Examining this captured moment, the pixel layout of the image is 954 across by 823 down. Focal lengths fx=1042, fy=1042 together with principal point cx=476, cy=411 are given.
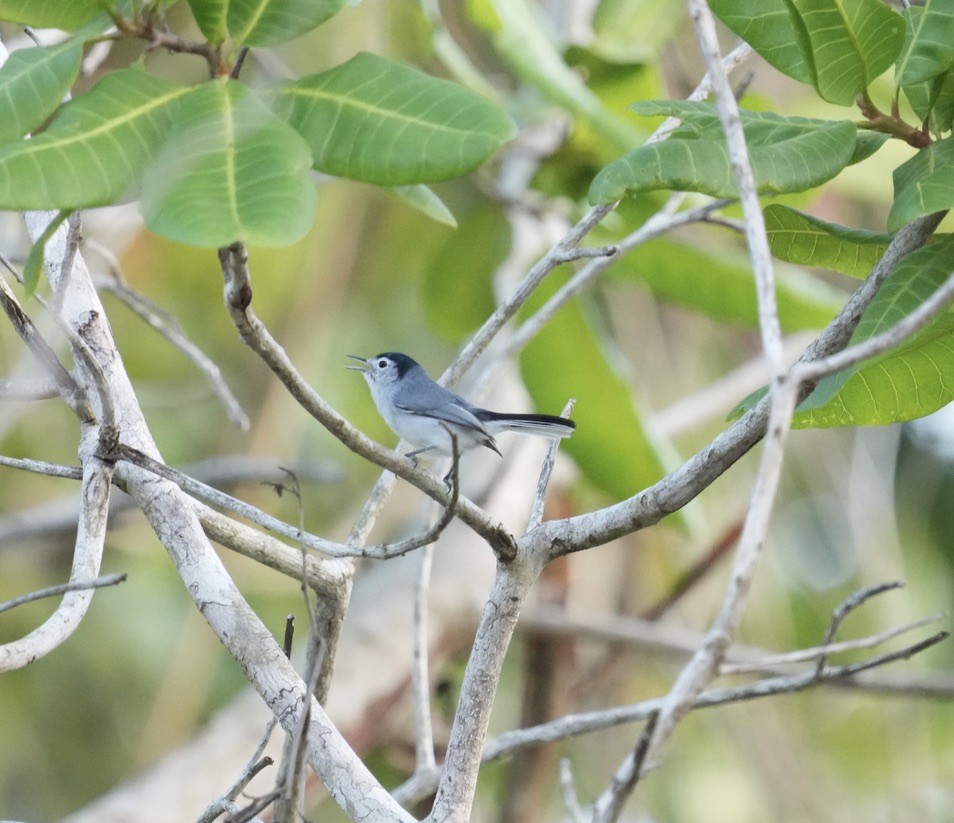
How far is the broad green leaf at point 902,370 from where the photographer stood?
1325 millimetres

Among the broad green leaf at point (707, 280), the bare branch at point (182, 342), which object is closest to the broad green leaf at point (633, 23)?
the broad green leaf at point (707, 280)

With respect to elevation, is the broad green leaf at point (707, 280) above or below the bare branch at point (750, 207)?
below

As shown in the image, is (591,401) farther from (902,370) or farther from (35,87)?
(35,87)

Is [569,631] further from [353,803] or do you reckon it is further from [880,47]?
[880,47]

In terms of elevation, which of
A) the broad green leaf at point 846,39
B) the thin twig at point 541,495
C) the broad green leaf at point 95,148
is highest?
the broad green leaf at point 95,148

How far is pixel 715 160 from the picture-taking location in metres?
1.34

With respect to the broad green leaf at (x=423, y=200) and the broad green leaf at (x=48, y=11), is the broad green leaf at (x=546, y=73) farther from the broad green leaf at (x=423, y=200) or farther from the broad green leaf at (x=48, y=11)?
the broad green leaf at (x=48, y=11)

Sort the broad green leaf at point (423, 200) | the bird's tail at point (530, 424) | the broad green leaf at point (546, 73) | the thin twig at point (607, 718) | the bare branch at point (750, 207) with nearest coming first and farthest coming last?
the bare branch at point (750, 207) < the broad green leaf at point (423, 200) < the thin twig at point (607, 718) < the bird's tail at point (530, 424) < the broad green leaf at point (546, 73)

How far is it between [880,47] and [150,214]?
0.96 m

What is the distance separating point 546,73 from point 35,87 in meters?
1.93

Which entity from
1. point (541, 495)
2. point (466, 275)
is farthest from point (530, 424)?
point (466, 275)

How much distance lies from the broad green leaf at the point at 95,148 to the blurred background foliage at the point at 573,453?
2038 millimetres

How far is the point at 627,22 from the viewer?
4.22m

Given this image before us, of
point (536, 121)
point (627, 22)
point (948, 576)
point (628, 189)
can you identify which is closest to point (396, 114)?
point (628, 189)
